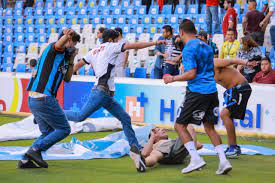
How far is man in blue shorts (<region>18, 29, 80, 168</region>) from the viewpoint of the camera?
7602mm

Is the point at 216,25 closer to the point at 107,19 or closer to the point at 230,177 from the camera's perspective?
the point at 107,19

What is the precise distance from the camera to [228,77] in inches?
347

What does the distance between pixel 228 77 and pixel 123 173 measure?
2.32 meters

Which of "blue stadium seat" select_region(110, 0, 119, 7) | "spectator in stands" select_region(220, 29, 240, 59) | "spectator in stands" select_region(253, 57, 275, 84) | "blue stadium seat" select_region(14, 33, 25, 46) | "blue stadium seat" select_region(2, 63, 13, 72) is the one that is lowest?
"blue stadium seat" select_region(2, 63, 13, 72)

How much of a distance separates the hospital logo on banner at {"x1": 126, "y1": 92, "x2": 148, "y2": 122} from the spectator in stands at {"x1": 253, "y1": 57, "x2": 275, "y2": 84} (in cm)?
236

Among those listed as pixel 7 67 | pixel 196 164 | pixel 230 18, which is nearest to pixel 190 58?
pixel 196 164

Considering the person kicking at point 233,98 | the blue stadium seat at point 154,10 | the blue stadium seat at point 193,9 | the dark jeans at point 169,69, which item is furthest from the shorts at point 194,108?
the blue stadium seat at point 154,10

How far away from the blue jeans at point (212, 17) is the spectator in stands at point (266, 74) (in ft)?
17.1

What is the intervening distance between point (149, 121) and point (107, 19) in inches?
361

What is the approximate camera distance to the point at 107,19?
2119 cm

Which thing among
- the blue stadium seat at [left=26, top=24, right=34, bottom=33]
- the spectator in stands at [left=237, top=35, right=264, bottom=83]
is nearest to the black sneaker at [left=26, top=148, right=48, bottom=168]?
the spectator in stands at [left=237, top=35, right=264, bottom=83]

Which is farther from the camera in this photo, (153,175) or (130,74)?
(130,74)

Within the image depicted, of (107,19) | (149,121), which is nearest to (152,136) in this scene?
(149,121)

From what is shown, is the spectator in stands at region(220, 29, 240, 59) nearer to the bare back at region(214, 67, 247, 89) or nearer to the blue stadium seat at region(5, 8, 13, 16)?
the bare back at region(214, 67, 247, 89)
